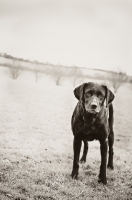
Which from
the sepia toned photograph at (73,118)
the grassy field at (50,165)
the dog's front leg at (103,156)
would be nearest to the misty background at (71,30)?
the sepia toned photograph at (73,118)

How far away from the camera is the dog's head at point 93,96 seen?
9.52ft

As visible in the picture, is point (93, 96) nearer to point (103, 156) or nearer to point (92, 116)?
point (92, 116)

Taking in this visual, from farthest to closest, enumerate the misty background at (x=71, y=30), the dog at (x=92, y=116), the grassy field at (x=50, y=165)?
the misty background at (x=71, y=30), the dog at (x=92, y=116), the grassy field at (x=50, y=165)

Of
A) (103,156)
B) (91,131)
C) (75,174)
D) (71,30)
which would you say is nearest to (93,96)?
(91,131)

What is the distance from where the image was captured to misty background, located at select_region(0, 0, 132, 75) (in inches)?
221

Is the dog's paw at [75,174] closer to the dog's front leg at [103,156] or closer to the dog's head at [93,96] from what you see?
the dog's front leg at [103,156]

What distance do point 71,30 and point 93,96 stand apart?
4.05 m

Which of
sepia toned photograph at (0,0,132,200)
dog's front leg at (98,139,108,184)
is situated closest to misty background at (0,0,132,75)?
sepia toned photograph at (0,0,132,200)

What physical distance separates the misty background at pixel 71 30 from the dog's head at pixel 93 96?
3452 millimetres

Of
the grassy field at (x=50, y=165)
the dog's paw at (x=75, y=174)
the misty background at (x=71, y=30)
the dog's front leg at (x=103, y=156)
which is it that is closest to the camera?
the grassy field at (x=50, y=165)

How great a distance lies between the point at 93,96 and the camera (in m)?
3.00

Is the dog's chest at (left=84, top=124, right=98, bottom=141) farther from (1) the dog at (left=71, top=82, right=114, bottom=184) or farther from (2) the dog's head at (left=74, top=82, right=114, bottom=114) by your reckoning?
(2) the dog's head at (left=74, top=82, right=114, bottom=114)

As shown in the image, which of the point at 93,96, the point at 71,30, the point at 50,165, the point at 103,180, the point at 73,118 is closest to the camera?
the point at 93,96

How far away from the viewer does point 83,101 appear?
314 cm
